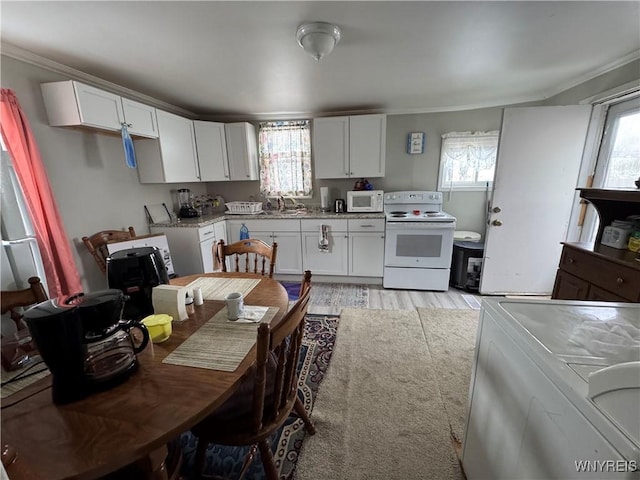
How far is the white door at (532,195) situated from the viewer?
2.45 meters

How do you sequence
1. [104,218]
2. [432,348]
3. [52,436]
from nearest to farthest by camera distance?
1. [52,436]
2. [432,348]
3. [104,218]

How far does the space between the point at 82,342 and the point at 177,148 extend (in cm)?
266

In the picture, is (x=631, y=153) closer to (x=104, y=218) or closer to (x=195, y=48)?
(x=195, y=48)

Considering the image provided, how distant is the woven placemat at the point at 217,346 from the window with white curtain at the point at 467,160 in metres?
3.21

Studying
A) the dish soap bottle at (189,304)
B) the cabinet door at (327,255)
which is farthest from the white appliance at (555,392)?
the cabinet door at (327,255)

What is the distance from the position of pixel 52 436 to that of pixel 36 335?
0.26m

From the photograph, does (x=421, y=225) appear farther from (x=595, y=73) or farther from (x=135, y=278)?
(x=135, y=278)

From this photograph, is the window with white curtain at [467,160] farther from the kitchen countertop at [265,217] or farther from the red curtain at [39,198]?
the red curtain at [39,198]

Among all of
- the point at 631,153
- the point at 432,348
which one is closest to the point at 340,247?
the point at 432,348

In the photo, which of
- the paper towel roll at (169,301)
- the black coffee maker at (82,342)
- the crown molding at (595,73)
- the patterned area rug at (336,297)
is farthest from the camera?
the patterned area rug at (336,297)

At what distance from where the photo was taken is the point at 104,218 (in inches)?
93.5

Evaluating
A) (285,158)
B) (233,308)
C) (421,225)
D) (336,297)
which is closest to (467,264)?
(421,225)

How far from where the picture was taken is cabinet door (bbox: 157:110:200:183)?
2.69 metres

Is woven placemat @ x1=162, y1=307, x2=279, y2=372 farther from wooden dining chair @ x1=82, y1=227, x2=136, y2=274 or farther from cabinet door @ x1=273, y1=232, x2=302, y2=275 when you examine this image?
cabinet door @ x1=273, y1=232, x2=302, y2=275
